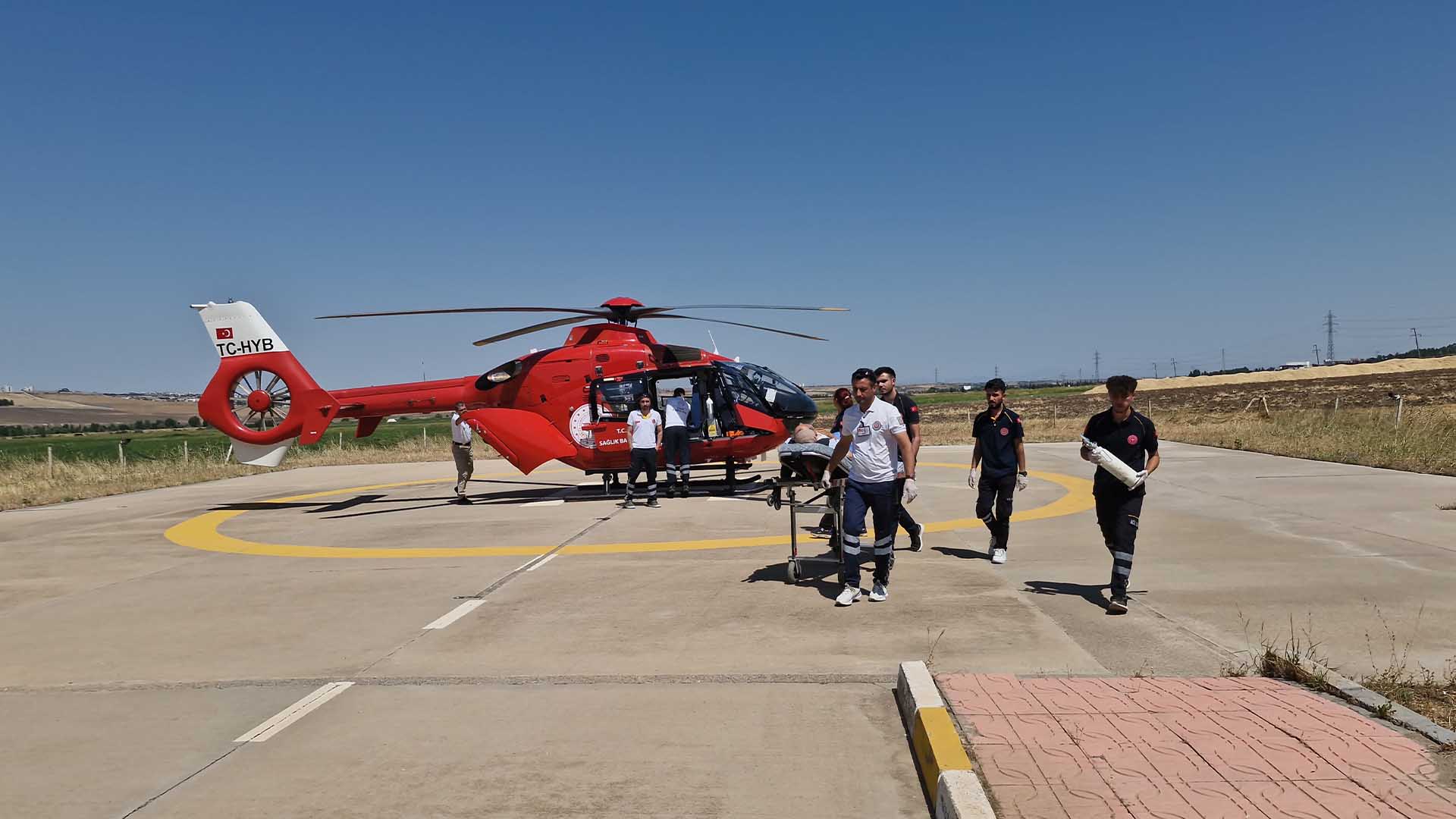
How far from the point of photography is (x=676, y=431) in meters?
14.3

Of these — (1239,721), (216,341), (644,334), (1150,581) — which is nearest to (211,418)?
(216,341)

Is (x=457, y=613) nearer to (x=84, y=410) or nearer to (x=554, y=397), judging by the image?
(x=554, y=397)

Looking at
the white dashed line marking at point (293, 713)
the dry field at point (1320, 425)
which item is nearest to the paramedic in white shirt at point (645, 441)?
the white dashed line marking at point (293, 713)

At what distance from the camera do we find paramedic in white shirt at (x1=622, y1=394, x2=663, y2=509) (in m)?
13.5

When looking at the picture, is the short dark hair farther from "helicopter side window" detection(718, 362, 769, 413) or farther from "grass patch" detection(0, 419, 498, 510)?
"grass patch" detection(0, 419, 498, 510)

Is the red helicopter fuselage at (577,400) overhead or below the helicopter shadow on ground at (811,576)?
overhead

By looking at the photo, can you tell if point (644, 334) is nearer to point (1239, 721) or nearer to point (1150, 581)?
point (1150, 581)

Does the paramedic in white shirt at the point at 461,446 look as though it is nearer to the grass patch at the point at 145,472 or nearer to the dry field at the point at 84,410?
the grass patch at the point at 145,472

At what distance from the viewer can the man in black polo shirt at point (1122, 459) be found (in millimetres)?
6734

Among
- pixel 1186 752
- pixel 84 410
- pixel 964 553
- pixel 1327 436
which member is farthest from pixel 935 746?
pixel 84 410

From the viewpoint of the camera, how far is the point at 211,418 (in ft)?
52.9

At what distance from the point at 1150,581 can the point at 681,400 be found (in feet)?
27.2

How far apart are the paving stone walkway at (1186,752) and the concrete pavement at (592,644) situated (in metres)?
0.46

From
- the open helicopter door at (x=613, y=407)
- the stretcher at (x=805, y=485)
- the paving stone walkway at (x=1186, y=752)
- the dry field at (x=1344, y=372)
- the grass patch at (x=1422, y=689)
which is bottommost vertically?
the grass patch at (x=1422, y=689)
